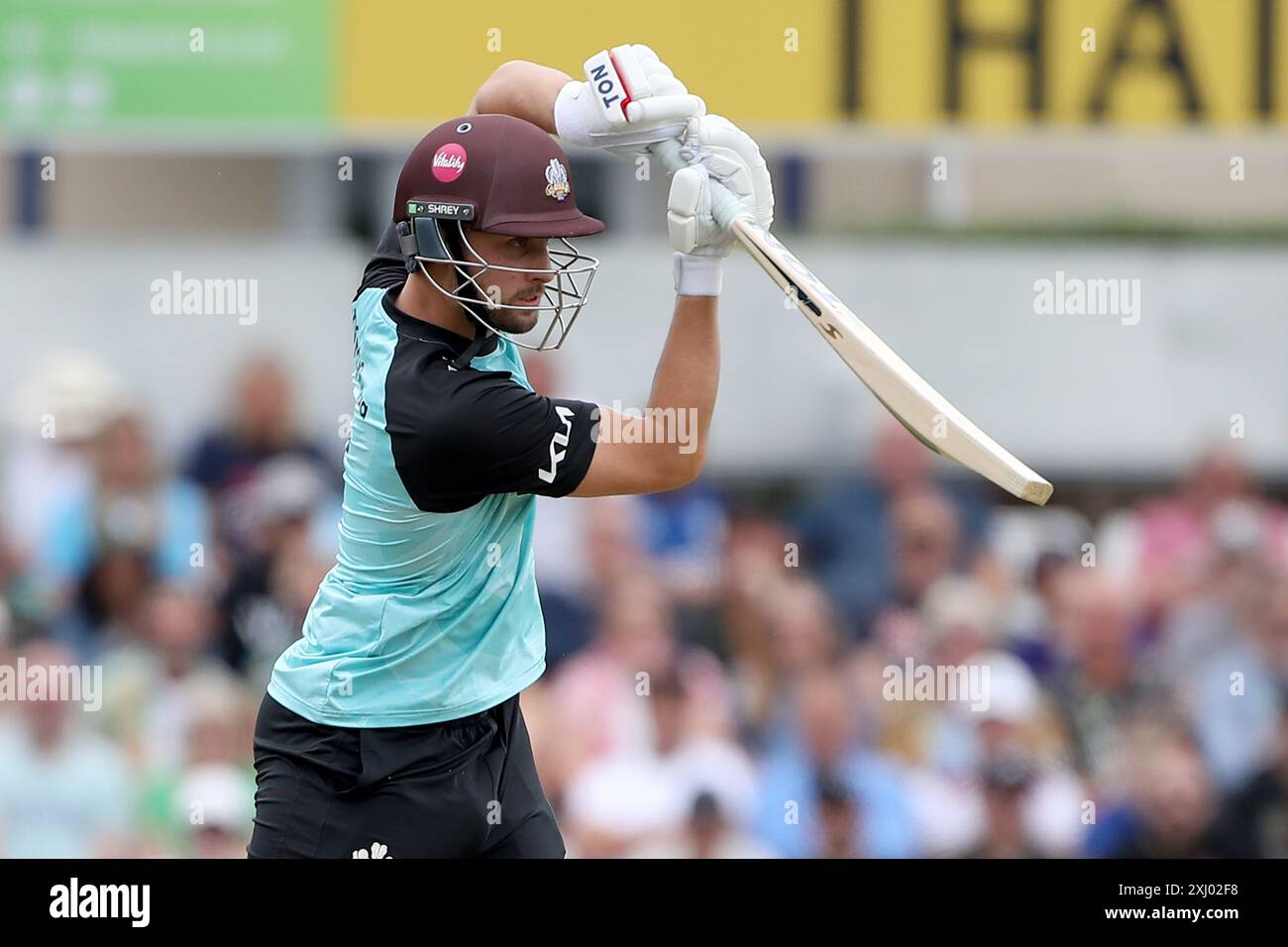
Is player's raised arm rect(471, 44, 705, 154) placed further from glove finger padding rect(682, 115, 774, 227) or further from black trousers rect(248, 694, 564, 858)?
black trousers rect(248, 694, 564, 858)

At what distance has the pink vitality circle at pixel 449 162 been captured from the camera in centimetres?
366

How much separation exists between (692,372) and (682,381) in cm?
3

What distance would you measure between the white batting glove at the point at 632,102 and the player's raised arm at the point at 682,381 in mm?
128

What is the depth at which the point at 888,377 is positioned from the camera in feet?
12.2

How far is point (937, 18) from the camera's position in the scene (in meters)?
7.49

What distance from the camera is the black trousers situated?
376 centimetres

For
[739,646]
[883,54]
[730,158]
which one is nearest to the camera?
[730,158]

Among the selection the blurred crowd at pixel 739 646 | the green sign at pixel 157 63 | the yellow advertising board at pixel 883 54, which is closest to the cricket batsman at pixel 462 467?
the blurred crowd at pixel 739 646

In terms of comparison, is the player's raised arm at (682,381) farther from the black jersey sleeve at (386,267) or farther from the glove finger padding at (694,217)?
the black jersey sleeve at (386,267)

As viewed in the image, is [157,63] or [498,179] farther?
[157,63]

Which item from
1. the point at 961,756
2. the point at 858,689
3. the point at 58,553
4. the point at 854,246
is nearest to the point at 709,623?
the point at 858,689

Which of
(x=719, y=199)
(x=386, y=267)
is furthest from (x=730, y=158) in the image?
(x=386, y=267)

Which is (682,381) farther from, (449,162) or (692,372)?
(449,162)

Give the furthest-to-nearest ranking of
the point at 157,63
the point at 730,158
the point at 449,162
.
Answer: the point at 157,63, the point at 730,158, the point at 449,162
